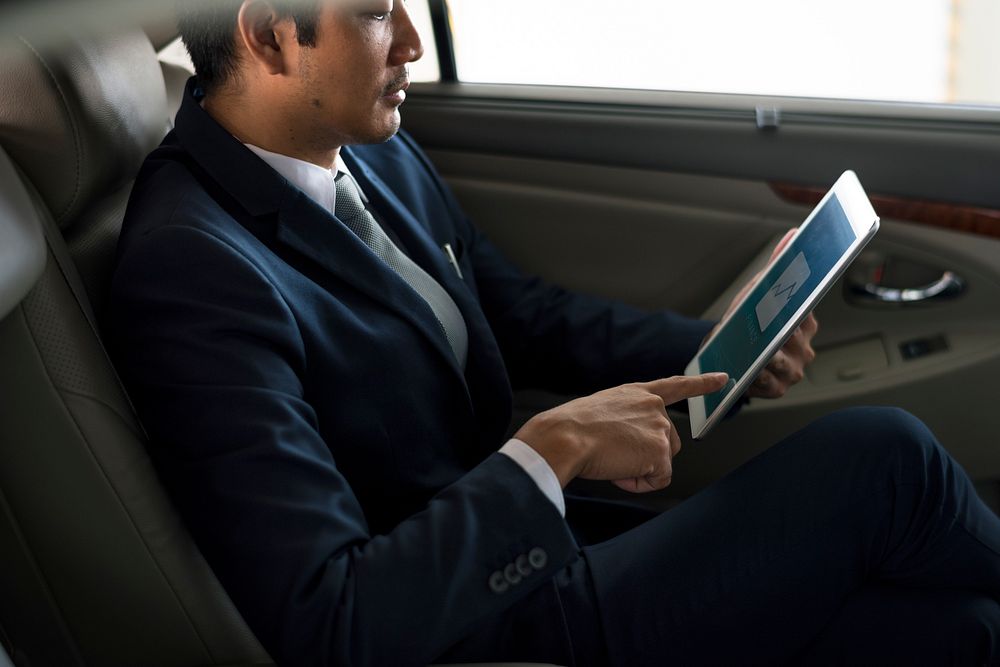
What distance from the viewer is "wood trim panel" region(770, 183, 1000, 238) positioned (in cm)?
157

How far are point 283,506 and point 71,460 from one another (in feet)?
0.68

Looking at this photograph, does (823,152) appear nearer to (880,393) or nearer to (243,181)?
(880,393)

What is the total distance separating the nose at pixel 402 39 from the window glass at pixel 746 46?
670 mm

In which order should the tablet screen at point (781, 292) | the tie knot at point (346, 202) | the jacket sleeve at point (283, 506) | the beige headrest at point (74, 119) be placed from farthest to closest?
the tie knot at point (346, 202) → the tablet screen at point (781, 292) → the beige headrest at point (74, 119) → the jacket sleeve at point (283, 506)

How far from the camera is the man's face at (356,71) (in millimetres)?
1154

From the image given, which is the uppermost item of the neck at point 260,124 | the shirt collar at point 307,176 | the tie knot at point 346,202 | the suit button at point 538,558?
the neck at point 260,124

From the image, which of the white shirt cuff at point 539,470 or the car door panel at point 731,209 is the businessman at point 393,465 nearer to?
the white shirt cuff at point 539,470

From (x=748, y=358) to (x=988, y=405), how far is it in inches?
23.9

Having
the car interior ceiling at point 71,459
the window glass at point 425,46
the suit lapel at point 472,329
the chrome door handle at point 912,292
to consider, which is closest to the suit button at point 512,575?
the car interior ceiling at point 71,459

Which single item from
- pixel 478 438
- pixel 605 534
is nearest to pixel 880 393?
pixel 605 534

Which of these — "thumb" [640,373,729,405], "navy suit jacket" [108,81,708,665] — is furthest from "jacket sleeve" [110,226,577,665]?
"thumb" [640,373,729,405]

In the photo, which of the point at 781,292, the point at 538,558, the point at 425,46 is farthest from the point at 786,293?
the point at 425,46

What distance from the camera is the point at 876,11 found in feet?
5.40

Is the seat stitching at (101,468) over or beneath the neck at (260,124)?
beneath
